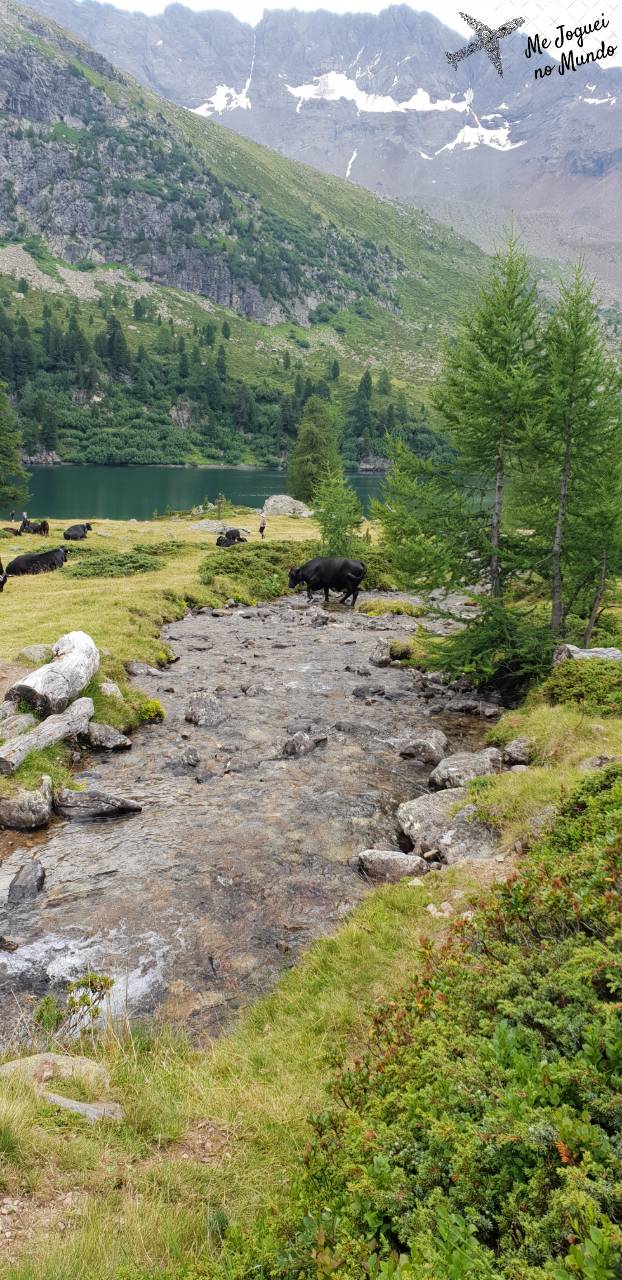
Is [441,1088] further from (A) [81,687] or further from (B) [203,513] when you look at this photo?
(B) [203,513]

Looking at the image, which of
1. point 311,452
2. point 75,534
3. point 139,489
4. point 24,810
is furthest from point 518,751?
point 139,489

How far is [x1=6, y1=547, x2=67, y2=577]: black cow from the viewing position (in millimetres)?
37875

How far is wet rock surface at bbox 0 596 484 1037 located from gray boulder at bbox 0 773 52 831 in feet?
1.10

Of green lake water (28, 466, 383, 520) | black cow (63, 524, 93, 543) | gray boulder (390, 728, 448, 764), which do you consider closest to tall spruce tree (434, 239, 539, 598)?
gray boulder (390, 728, 448, 764)

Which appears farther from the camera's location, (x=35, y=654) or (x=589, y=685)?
(x=35, y=654)

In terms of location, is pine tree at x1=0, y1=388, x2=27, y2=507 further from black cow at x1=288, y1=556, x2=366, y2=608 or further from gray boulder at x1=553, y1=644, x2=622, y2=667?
gray boulder at x1=553, y1=644, x2=622, y2=667

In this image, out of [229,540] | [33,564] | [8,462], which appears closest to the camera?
[33,564]

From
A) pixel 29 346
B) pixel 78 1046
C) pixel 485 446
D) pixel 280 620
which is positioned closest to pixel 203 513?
pixel 280 620

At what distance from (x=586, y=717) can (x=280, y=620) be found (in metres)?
19.6

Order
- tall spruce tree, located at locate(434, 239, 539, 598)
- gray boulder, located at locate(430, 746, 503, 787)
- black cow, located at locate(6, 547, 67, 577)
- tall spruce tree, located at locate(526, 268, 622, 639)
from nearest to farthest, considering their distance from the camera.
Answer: gray boulder, located at locate(430, 746, 503, 787), tall spruce tree, located at locate(526, 268, 622, 639), tall spruce tree, located at locate(434, 239, 539, 598), black cow, located at locate(6, 547, 67, 577)

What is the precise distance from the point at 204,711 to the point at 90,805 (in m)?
5.40

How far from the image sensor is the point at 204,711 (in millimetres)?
17375

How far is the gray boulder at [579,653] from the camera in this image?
15.9m

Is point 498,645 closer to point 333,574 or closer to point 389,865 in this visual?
point 389,865
